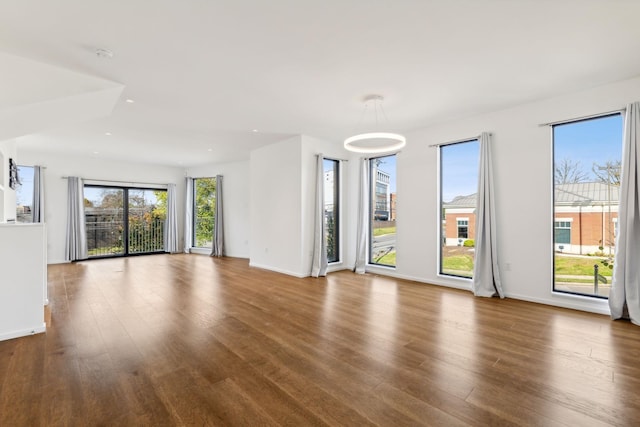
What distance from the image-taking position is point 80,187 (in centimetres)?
803

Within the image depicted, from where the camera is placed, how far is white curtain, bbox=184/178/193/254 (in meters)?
9.96

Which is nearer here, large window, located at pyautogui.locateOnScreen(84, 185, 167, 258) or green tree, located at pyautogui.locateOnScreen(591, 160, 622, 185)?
green tree, located at pyautogui.locateOnScreen(591, 160, 622, 185)

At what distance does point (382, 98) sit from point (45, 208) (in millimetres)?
8947

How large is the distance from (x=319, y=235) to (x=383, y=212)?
62.1 inches

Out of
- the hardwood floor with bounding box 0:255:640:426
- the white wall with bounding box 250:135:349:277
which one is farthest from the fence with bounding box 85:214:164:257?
the hardwood floor with bounding box 0:255:640:426

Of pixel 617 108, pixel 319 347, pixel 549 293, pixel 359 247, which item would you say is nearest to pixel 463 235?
pixel 549 293

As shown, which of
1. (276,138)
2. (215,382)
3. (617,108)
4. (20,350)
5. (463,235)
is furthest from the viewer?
(276,138)

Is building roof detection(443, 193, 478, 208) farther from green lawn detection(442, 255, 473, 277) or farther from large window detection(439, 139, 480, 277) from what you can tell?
green lawn detection(442, 255, 473, 277)

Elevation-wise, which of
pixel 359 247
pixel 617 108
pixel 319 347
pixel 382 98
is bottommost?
pixel 319 347

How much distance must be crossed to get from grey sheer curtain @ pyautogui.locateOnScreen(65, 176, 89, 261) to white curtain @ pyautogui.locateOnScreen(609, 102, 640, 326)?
11.2 m

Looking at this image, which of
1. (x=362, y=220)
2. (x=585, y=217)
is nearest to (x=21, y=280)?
(x=362, y=220)

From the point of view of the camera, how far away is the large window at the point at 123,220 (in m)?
8.49

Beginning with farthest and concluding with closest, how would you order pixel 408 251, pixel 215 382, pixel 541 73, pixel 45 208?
pixel 45 208
pixel 408 251
pixel 541 73
pixel 215 382

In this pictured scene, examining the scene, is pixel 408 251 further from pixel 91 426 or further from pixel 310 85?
pixel 91 426
